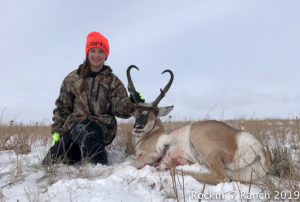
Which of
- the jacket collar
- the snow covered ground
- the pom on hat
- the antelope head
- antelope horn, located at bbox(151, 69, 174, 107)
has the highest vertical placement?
the pom on hat

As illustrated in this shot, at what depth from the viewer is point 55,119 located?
448 cm

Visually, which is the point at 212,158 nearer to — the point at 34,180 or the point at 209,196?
the point at 209,196

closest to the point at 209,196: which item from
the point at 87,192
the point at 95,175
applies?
the point at 87,192

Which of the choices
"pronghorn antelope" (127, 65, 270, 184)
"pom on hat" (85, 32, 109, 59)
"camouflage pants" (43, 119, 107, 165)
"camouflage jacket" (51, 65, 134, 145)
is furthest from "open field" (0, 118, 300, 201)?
"pom on hat" (85, 32, 109, 59)

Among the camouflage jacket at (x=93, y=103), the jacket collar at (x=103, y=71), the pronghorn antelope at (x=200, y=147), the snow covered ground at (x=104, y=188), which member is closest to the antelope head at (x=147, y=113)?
the pronghorn antelope at (x=200, y=147)

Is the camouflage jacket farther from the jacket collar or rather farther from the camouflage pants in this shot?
the camouflage pants

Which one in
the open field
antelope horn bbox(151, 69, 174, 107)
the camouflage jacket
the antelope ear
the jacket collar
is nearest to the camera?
the open field

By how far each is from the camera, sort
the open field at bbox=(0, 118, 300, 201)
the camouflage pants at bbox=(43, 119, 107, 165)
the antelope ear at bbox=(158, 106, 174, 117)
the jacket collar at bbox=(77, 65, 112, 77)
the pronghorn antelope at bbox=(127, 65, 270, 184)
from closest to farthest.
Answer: the open field at bbox=(0, 118, 300, 201) < the pronghorn antelope at bbox=(127, 65, 270, 184) < the camouflage pants at bbox=(43, 119, 107, 165) < the jacket collar at bbox=(77, 65, 112, 77) < the antelope ear at bbox=(158, 106, 174, 117)

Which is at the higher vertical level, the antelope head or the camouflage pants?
the antelope head

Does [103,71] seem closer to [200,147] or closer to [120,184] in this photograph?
[200,147]

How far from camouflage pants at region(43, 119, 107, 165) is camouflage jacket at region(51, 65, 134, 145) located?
0.21 meters

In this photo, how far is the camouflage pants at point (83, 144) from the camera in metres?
3.87

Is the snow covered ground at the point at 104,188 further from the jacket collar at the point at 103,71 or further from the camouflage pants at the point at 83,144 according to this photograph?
the jacket collar at the point at 103,71

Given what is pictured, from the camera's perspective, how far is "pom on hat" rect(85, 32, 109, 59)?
462 centimetres
